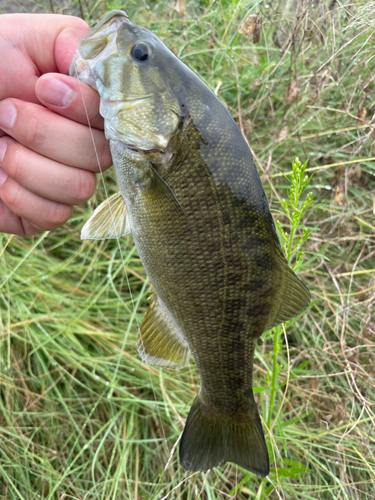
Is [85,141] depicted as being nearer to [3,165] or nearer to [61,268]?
[3,165]

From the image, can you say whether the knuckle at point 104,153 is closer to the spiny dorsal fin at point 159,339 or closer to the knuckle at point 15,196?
the knuckle at point 15,196

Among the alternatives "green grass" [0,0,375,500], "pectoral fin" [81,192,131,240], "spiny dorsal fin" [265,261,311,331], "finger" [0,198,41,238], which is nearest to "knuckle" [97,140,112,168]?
"pectoral fin" [81,192,131,240]

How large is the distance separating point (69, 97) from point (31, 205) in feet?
1.19

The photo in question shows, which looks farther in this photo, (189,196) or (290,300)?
(290,300)

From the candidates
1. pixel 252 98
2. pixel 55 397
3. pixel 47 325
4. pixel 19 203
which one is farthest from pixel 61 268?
pixel 252 98

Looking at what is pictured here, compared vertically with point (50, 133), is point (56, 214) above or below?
below

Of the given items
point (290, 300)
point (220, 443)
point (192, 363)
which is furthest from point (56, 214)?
point (192, 363)

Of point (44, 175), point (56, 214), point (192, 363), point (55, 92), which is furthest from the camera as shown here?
point (192, 363)

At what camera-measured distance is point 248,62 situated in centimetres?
243

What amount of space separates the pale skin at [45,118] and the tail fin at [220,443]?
2.62 ft

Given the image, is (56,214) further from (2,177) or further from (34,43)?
(34,43)

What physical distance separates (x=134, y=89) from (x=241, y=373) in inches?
34.3

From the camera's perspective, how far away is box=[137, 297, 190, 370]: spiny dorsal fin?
126cm

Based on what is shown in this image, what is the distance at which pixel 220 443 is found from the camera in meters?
1.25
